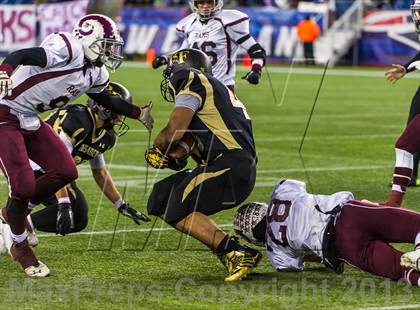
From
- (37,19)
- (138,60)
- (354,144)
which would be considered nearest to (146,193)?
(354,144)

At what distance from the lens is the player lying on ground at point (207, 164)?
5840mm

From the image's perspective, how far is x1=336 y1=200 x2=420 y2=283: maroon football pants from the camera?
5.57m

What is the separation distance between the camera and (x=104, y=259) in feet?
20.9

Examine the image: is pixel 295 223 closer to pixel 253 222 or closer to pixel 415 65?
pixel 253 222

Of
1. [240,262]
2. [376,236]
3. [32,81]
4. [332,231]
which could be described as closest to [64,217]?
[32,81]

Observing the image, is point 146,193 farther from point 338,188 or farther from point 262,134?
point 262,134

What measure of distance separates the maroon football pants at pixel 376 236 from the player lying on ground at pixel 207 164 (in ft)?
1.72

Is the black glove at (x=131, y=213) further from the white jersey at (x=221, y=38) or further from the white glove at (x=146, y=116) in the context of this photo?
the white jersey at (x=221, y=38)

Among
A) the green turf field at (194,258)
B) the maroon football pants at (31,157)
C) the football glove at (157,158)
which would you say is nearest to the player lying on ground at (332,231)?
the green turf field at (194,258)

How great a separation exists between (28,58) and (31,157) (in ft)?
2.04

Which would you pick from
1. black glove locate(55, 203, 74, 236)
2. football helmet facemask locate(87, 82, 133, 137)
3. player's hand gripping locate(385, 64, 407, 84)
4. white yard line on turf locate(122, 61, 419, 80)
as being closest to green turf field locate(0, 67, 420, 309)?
black glove locate(55, 203, 74, 236)

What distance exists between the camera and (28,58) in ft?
19.1

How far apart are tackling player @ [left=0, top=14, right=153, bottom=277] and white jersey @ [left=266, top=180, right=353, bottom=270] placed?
1.16 meters

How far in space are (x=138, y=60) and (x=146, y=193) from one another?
2163 centimetres
